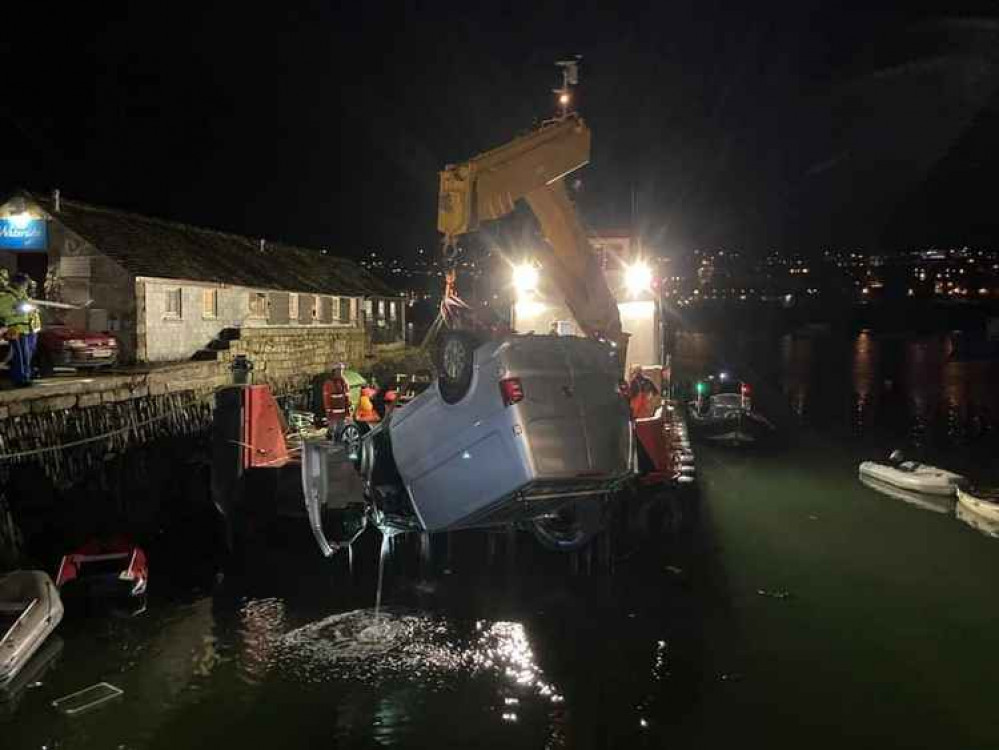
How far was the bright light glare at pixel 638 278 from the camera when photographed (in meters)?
15.3

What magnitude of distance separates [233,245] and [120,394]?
634 inches

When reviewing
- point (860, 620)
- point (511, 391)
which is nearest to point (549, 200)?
point (511, 391)

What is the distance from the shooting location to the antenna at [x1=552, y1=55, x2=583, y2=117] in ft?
35.7

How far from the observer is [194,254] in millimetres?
24531

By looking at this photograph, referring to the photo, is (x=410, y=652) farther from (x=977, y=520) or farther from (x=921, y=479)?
(x=921, y=479)

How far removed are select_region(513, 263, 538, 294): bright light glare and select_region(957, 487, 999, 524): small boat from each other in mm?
8123

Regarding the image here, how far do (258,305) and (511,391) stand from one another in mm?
21390

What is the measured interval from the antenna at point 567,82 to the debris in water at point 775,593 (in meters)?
6.98

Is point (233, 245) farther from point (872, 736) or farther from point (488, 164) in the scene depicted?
point (872, 736)

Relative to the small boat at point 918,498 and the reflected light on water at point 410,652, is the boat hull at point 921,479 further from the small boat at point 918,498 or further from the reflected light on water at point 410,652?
the reflected light on water at point 410,652

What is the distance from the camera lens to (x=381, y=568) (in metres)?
10.7

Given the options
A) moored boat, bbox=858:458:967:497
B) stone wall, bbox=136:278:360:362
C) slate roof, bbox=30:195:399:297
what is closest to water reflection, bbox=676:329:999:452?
moored boat, bbox=858:458:967:497

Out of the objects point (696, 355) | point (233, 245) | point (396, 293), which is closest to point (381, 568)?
point (233, 245)

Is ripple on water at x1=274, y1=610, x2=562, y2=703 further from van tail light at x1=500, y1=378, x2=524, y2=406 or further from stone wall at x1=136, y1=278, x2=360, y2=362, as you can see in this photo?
stone wall at x1=136, y1=278, x2=360, y2=362
